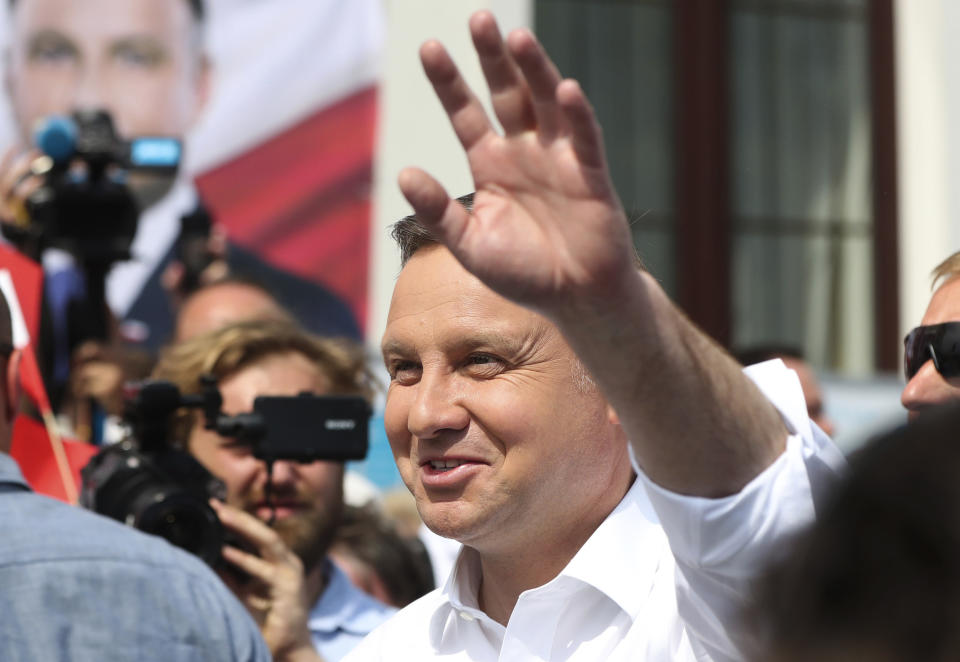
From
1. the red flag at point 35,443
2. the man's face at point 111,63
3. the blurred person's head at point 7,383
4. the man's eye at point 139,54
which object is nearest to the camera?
the blurred person's head at point 7,383

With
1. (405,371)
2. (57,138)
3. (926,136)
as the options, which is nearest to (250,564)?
(405,371)

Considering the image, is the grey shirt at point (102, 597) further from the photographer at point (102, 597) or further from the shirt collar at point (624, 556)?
the shirt collar at point (624, 556)

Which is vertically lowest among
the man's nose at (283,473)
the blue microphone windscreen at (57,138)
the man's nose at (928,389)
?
the man's nose at (283,473)

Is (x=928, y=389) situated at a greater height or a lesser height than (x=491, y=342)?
lesser

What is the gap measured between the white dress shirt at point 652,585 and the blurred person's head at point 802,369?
2.53 meters

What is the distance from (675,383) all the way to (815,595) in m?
0.60

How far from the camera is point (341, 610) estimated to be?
9.93 feet

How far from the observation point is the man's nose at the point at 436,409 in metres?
1.85

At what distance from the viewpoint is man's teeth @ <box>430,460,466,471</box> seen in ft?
6.02

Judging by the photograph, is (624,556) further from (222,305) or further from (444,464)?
(222,305)

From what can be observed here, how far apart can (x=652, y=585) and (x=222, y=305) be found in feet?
8.10

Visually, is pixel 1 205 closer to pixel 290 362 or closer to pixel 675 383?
pixel 290 362

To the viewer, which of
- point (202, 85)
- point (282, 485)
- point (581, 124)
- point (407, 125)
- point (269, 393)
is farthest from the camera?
point (407, 125)

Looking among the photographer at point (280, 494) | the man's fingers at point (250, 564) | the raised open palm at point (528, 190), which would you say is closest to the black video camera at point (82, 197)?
the photographer at point (280, 494)
